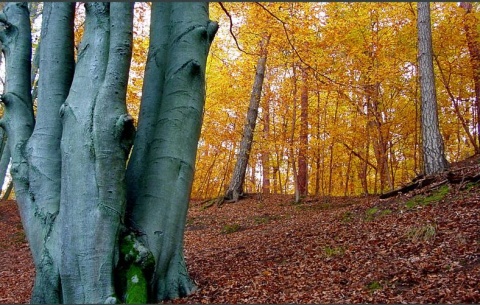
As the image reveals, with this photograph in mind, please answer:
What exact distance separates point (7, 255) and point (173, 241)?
22.2 ft

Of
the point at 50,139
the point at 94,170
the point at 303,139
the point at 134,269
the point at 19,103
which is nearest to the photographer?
the point at 94,170

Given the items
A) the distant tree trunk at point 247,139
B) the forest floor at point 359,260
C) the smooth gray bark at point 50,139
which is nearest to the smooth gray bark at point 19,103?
the smooth gray bark at point 50,139

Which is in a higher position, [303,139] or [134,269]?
[303,139]

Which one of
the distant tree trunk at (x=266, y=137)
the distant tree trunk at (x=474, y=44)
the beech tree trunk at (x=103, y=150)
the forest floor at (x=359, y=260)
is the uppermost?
the distant tree trunk at (x=474, y=44)

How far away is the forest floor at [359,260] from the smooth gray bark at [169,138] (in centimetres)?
49

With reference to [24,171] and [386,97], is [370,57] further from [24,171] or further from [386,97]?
[24,171]

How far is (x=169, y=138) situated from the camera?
397 centimetres

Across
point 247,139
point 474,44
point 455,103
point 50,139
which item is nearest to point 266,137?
point 247,139

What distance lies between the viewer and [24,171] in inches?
158

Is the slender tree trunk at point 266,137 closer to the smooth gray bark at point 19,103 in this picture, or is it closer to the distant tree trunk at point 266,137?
the distant tree trunk at point 266,137

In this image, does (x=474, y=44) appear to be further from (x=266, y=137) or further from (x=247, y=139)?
(x=247, y=139)

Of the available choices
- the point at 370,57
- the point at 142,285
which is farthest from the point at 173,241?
the point at 370,57

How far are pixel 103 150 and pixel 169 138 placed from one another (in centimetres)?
73

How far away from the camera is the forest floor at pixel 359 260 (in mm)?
3572
